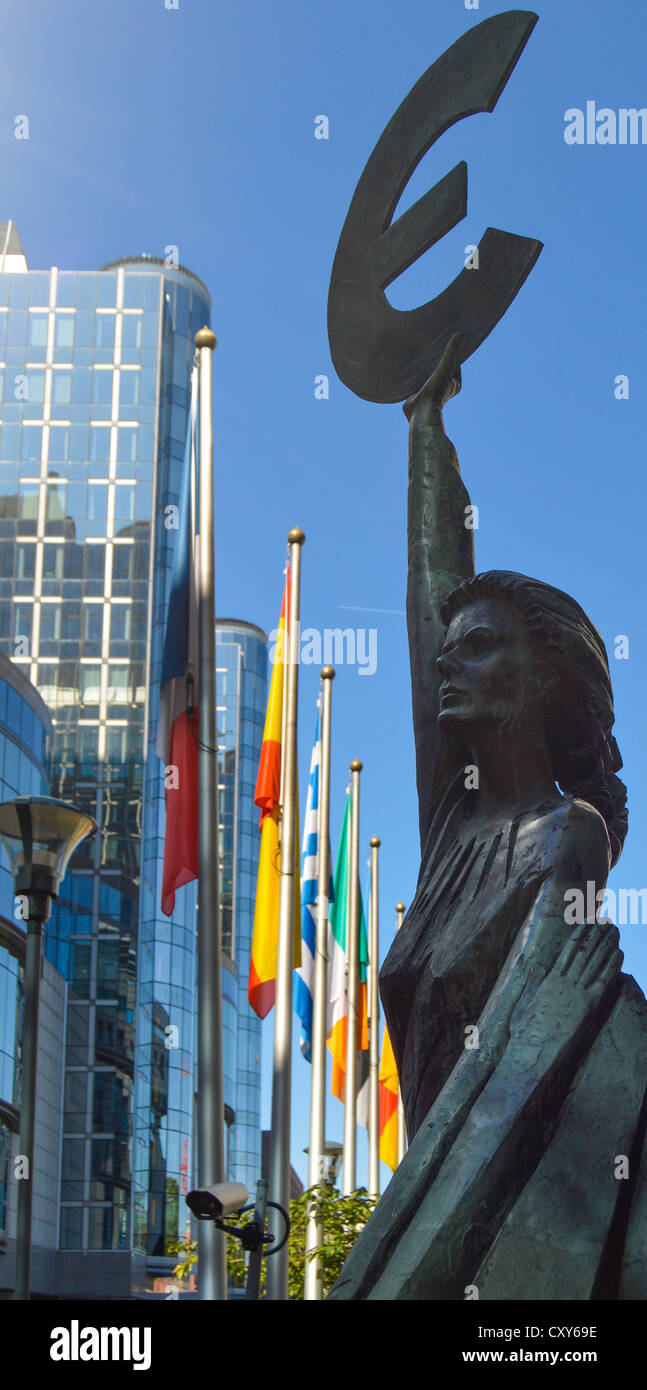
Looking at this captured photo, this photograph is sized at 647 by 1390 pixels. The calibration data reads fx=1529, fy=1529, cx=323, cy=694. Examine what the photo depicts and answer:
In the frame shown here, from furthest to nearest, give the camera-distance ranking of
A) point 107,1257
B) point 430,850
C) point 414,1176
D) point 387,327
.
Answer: point 107,1257 → point 387,327 → point 430,850 → point 414,1176

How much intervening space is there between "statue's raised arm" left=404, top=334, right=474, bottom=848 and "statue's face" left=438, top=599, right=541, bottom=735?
0.43m

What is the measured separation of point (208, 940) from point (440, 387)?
4322mm

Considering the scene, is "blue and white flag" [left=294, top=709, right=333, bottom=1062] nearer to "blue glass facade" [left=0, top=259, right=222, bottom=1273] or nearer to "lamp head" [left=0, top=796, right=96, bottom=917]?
"lamp head" [left=0, top=796, right=96, bottom=917]

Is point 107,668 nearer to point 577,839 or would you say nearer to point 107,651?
point 107,651

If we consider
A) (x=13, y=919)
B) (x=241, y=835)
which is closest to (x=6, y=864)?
(x=13, y=919)

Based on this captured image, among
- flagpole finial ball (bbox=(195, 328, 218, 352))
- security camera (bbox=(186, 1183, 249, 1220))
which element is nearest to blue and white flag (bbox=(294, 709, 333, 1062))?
flagpole finial ball (bbox=(195, 328, 218, 352))

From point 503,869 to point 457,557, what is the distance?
1.88m

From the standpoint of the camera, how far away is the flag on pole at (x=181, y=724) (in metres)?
10.7

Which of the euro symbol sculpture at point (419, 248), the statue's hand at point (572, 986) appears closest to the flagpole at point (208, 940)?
the euro symbol sculpture at point (419, 248)

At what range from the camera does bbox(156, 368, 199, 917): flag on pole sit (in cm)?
1068
